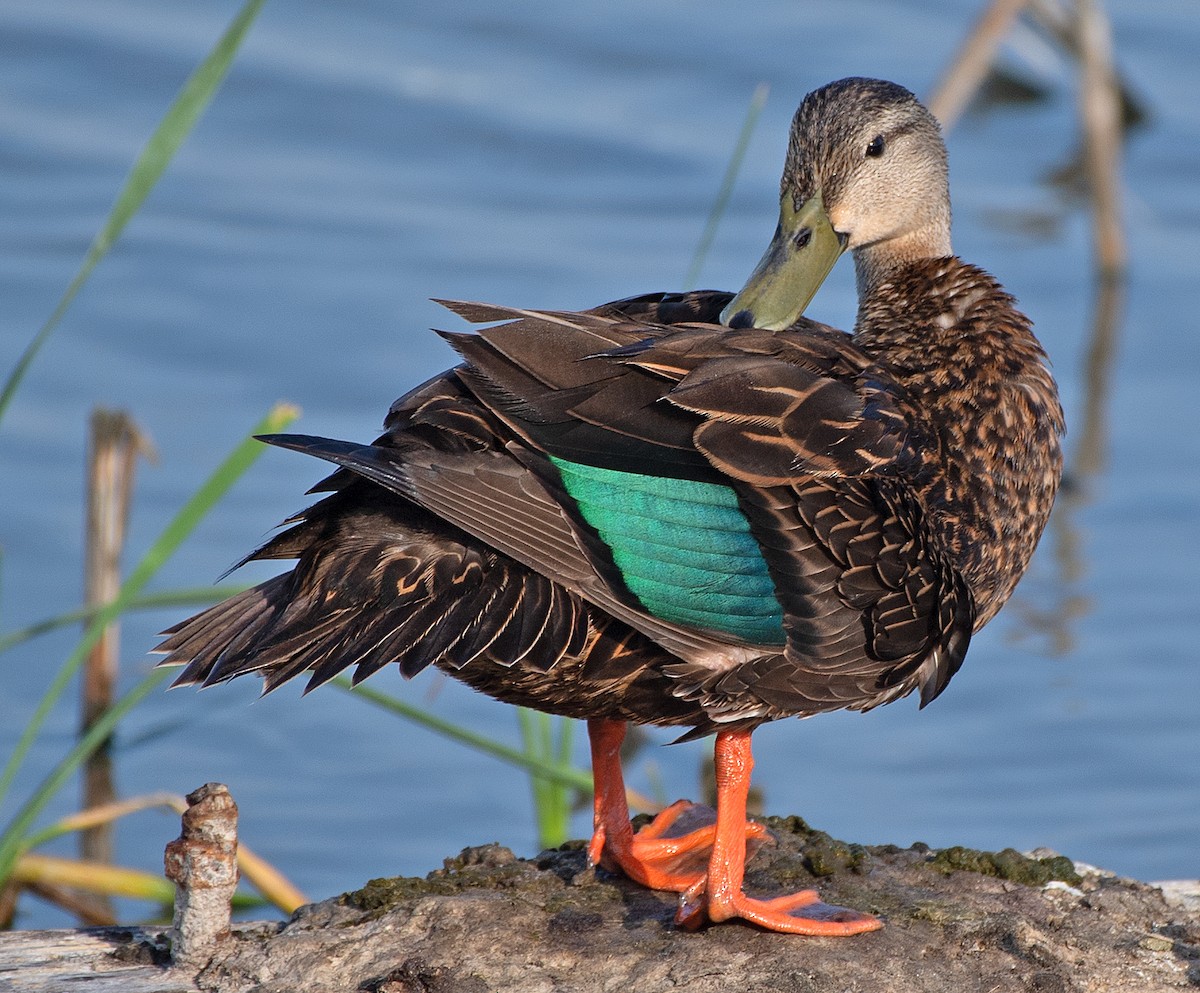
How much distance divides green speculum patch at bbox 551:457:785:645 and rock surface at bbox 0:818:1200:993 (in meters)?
0.64

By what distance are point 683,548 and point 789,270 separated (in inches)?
40.0

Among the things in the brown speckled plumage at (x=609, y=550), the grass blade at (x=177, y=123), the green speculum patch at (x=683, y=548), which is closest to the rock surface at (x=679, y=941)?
the brown speckled plumage at (x=609, y=550)

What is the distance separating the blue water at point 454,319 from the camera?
Result: 6.32 metres

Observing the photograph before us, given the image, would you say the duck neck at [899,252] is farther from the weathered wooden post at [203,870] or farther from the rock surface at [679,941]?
the weathered wooden post at [203,870]

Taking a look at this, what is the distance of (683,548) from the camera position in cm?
373

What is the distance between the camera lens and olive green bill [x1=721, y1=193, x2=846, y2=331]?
14.2ft

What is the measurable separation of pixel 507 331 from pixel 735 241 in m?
5.31

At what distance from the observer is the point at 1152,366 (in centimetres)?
876

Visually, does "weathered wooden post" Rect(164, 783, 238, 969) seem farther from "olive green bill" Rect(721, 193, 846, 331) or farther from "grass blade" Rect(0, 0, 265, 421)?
"olive green bill" Rect(721, 193, 846, 331)

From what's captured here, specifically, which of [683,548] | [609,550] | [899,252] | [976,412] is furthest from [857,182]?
[609,550]

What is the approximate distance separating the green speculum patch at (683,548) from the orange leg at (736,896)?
1.12 ft

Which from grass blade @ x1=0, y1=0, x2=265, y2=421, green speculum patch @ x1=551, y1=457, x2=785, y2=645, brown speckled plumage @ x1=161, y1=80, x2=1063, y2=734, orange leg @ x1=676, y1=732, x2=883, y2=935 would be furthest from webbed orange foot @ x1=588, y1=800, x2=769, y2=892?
grass blade @ x1=0, y1=0, x2=265, y2=421

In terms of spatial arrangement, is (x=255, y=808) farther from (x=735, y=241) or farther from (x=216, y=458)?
(x=735, y=241)

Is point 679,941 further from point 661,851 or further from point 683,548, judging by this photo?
point 683,548
